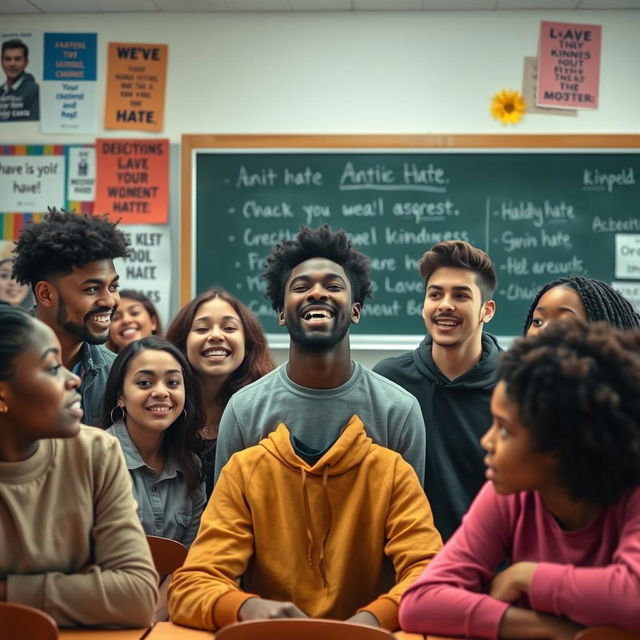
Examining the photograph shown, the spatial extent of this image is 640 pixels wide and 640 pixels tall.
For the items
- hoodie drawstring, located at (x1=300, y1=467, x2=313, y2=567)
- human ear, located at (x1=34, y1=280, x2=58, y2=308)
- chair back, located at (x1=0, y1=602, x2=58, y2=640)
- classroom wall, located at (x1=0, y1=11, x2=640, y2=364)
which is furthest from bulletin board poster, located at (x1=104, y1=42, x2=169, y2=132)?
chair back, located at (x1=0, y1=602, x2=58, y2=640)

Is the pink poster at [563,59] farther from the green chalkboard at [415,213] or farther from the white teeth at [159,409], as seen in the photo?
the white teeth at [159,409]

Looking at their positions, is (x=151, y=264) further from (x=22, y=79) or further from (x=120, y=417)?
(x=120, y=417)

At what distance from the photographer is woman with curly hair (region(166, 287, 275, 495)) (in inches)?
105

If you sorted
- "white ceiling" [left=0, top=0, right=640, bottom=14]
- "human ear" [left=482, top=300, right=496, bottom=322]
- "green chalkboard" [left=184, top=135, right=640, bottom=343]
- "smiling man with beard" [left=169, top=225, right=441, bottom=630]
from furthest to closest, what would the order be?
1. "green chalkboard" [left=184, top=135, right=640, bottom=343]
2. "white ceiling" [left=0, top=0, right=640, bottom=14]
3. "human ear" [left=482, top=300, right=496, bottom=322]
4. "smiling man with beard" [left=169, top=225, right=441, bottom=630]

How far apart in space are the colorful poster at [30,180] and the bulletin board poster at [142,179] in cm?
26

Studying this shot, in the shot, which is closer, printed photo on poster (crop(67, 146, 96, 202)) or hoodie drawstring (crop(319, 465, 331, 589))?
hoodie drawstring (crop(319, 465, 331, 589))

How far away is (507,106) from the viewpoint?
3.97 metres

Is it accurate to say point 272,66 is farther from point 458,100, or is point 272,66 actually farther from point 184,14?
point 458,100

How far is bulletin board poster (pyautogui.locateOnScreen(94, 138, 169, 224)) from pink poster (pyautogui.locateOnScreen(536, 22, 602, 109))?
179 centimetres

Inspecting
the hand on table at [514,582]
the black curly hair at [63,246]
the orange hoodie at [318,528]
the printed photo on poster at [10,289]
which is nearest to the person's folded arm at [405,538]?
the orange hoodie at [318,528]

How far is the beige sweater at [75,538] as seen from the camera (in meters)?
1.45

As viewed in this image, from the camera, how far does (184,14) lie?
159 inches

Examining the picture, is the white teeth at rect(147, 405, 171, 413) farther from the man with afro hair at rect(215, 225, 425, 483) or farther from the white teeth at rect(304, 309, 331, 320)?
the white teeth at rect(304, 309, 331, 320)

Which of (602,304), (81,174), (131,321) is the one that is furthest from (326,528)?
(81,174)
